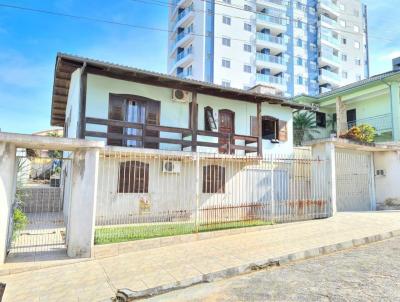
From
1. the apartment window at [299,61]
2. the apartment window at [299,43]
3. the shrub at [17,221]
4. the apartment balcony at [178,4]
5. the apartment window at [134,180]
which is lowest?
the shrub at [17,221]

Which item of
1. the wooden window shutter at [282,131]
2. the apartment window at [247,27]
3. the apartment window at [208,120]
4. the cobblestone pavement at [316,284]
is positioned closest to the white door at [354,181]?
the wooden window shutter at [282,131]

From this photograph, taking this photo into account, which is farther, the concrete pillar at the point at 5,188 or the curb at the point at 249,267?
the concrete pillar at the point at 5,188

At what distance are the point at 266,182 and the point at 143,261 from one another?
6.11m

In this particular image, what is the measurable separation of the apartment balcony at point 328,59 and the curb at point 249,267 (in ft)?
133

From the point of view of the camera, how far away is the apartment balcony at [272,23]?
132ft

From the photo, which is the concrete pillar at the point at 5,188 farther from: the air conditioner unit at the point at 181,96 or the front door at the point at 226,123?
the front door at the point at 226,123

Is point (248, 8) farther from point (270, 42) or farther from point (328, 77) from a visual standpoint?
point (328, 77)

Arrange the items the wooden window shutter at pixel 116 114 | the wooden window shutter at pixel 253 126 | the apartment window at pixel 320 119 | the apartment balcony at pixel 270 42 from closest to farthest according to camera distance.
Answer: the wooden window shutter at pixel 116 114
the wooden window shutter at pixel 253 126
the apartment window at pixel 320 119
the apartment balcony at pixel 270 42

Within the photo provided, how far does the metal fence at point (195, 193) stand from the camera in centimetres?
876

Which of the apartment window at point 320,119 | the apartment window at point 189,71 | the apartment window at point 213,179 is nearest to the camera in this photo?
the apartment window at point 213,179

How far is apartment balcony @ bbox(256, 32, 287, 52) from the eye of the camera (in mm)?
39625

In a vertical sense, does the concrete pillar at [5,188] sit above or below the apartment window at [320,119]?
below

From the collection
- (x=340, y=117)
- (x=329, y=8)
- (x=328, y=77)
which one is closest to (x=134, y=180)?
(x=340, y=117)

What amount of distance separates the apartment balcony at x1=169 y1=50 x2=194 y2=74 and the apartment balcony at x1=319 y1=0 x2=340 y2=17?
2324 cm
